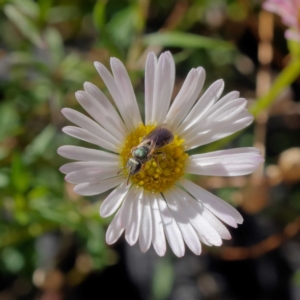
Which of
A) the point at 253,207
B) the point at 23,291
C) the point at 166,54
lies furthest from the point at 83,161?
the point at 23,291

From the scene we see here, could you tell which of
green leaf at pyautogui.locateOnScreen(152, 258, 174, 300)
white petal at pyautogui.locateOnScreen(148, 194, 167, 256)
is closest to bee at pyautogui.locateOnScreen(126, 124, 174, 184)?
white petal at pyautogui.locateOnScreen(148, 194, 167, 256)

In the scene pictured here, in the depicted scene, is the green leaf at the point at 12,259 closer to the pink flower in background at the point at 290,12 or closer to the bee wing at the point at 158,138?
the bee wing at the point at 158,138

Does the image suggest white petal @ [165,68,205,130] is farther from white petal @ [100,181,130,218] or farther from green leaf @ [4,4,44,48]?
green leaf @ [4,4,44,48]

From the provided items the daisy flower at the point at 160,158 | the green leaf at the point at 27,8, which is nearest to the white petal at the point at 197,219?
the daisy flower at the point at 160,158

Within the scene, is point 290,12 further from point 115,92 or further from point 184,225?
point 184,225

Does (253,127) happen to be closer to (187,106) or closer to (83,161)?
(187,106)
